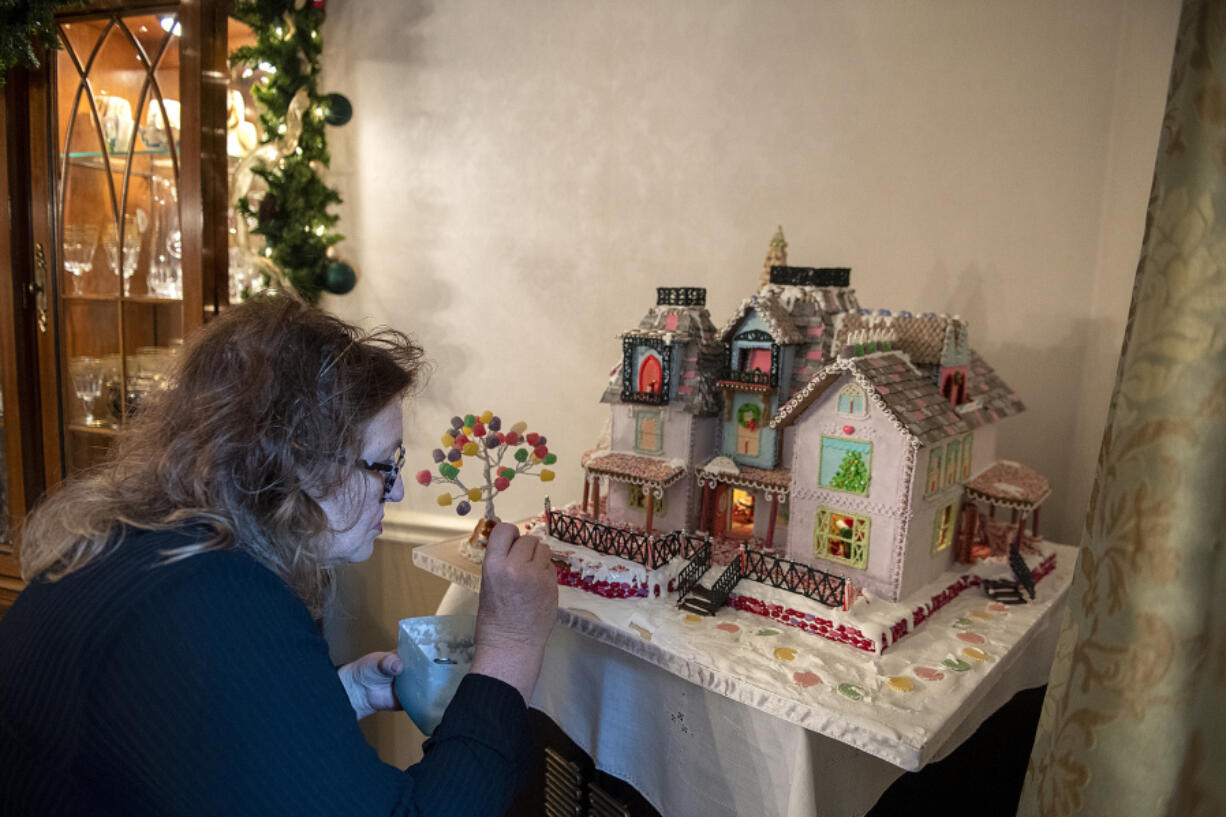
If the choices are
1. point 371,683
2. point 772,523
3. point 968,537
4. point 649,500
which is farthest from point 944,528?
point 371,683

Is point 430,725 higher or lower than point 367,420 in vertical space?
lower

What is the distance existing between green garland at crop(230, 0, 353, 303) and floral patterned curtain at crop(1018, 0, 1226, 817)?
285 centimetres

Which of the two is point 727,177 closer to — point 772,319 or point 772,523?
point 772,319

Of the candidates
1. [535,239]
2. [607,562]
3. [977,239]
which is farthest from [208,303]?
[977,239]

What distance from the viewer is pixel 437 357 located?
3242 millimetres

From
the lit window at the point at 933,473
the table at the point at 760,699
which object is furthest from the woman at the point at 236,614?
the lit window at the point at 933,473

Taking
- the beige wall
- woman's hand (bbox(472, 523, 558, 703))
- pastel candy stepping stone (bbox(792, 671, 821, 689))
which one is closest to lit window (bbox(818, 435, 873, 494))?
pastel candy stepping stone (bbox(792, 671, 821, 689))

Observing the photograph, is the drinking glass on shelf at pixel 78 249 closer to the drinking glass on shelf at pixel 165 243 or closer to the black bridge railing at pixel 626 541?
the drinking glass on shelf at pixel 165 243

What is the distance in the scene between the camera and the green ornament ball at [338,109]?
3068 millimetres

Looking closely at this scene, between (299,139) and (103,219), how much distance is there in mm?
758

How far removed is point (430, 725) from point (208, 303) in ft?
6.52

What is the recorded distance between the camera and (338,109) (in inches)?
121

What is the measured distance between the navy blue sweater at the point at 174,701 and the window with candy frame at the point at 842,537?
1.11 metres

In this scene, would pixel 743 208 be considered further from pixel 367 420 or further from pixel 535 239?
pixel 367 420
